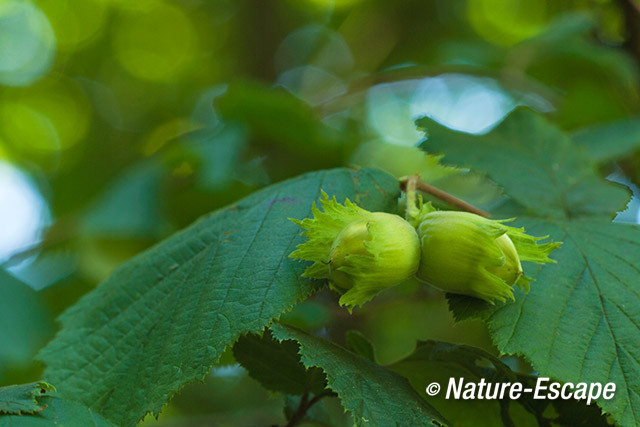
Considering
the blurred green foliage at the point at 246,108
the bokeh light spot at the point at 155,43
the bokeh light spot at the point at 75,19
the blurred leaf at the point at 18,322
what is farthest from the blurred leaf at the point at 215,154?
the bokeh light spot at the point at 75,19

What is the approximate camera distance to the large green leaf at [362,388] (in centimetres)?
82

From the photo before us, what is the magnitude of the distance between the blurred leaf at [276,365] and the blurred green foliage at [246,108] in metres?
0.13

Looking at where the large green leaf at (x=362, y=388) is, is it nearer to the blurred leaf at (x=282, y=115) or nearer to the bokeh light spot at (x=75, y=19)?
the blurred leaf at (x=282, y=115)

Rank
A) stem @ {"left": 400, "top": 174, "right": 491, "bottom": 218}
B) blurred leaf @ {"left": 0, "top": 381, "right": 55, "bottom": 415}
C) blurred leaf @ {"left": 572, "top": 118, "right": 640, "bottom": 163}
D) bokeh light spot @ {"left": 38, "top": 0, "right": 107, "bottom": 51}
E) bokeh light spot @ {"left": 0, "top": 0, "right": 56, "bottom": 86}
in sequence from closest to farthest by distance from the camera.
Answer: blurred leaf @ {"left": 0, "top": 381, "right": 55, "bottom": 415}
stem @ {"left": 400, "top": 174, "right": 491, "bottom": 218}
blurred leaf @ {"left": 572, "top": 118, "right": 640, "bottom": 163}
bokeh light spot @ {"left": 38, "top": 0, "right": 107, "bottom": 51}
bokeh light spot @ {"left": 0, "top": 0, "right": 56, "bottom": 86}

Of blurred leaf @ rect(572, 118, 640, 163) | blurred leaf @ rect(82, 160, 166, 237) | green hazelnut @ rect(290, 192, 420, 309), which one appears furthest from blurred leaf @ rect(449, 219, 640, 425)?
blurred leaf @ rect(82, 160, 166, 237)

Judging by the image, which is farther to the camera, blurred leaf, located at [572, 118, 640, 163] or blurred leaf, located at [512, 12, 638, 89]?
blurred leaf, located at [512, 12, 638, 89]

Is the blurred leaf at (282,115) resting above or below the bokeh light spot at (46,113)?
above

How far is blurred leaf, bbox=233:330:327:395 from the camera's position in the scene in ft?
3.48

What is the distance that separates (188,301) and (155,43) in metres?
6.25

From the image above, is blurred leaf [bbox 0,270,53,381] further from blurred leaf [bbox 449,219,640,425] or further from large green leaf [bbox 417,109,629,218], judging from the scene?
blurred leaf [bbox 449,219,640,425]

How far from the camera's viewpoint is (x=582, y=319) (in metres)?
0.94

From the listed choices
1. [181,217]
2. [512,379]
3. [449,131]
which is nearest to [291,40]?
[181,217]

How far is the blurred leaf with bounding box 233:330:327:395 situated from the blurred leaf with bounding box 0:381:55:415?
0.36m

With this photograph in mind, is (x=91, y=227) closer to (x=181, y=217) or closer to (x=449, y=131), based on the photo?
(x=181, y=217)
